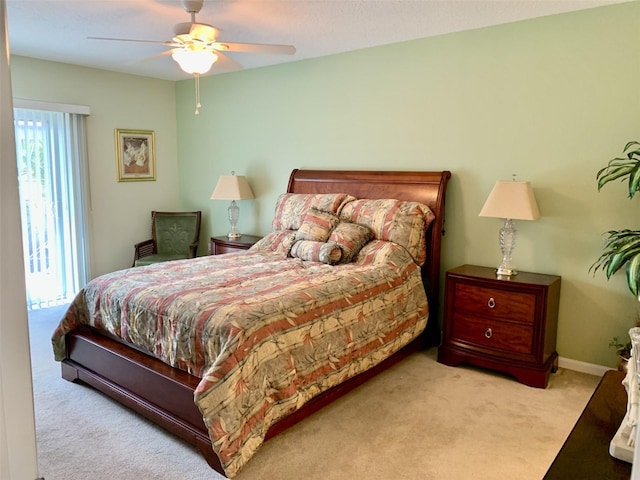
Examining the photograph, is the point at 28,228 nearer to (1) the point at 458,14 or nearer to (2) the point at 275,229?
(2) the point at 275,229

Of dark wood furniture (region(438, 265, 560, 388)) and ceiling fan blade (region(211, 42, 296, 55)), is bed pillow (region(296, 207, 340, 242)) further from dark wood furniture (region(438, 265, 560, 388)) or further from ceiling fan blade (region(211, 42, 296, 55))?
ceiling fan blade (region(211, 42, 296, 55))

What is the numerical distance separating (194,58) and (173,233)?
3.02 m

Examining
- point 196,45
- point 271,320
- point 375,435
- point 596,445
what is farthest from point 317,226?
point 596,445

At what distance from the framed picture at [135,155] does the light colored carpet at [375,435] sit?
283 centimetres

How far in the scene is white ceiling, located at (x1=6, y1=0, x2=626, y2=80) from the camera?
3.14 m

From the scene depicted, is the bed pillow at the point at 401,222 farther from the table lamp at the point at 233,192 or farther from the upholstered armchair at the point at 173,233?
the upholstered armchair at the point at 173,233

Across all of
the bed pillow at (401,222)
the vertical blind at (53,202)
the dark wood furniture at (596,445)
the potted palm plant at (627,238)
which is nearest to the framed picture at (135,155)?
the vertical blind at (53,202)

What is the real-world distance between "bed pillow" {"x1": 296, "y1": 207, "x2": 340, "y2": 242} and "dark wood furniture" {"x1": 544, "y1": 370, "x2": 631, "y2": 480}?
2.38 metres

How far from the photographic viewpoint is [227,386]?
7.26 feet

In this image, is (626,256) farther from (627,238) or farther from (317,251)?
(317,251)

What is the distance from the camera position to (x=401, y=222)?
12.2ft

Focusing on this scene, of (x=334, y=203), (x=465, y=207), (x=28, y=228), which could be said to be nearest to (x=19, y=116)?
(x=28, y=228)

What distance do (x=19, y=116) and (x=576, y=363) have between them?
17.3ft

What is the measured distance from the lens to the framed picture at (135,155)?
5477 mm
